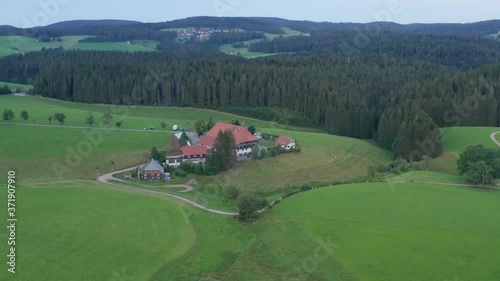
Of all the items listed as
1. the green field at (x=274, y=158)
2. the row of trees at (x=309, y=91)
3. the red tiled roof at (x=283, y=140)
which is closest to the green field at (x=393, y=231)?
the green field at (x=274, y=158)

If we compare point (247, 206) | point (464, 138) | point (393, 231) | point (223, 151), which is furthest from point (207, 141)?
point (464, 138)

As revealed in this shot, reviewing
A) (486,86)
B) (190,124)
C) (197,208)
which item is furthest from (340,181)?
(486,86)

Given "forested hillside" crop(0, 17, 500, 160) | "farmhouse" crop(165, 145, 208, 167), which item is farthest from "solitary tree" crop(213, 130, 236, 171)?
"forested hillside" crop(0, 17, 500, 160)

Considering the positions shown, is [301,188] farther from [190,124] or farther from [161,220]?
[190,124]

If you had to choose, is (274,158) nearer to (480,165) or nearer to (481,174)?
(480,165)

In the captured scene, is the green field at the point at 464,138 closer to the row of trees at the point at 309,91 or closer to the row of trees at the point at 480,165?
the row of trees at the point at 309,91
